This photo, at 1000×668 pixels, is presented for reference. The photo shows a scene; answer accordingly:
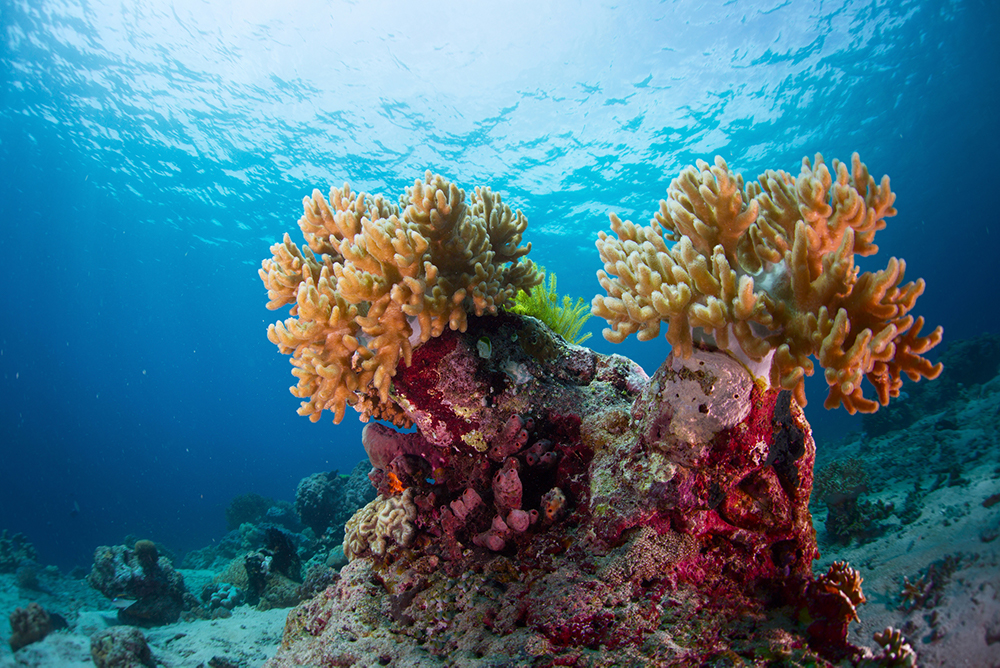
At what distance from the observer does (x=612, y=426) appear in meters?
3.34

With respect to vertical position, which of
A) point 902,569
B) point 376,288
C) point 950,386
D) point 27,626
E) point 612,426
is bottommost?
point 902,569

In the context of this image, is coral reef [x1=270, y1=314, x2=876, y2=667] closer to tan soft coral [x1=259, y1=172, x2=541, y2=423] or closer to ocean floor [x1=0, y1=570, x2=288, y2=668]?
tan soft coral [x1=259, y1=172, x2=541, y2=423]

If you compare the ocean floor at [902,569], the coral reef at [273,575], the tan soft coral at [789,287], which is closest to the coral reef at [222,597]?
the coral reef at [273,575]

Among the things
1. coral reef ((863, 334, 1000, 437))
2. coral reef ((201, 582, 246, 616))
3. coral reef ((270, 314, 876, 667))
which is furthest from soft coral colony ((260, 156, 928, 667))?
coral reef ((863, 334, 1000, 437))

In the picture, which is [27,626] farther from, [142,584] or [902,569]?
[902,569]

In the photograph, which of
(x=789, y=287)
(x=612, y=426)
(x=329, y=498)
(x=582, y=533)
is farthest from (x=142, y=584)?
(x=789, y=287)

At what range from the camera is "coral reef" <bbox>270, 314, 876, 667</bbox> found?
2348 millimetres

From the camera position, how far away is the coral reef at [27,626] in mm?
8282

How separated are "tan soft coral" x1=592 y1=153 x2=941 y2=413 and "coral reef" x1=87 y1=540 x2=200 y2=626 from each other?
1264 cm

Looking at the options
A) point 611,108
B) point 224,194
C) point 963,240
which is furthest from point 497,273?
point 963,240

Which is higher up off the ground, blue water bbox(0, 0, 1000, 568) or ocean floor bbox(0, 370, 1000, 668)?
blue water bbox(0, 0, 1000, 568)

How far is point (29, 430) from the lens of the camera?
59.3 metres

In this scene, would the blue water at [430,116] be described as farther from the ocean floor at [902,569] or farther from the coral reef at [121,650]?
the coral reef at [121,650]

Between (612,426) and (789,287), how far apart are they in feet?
5.14
